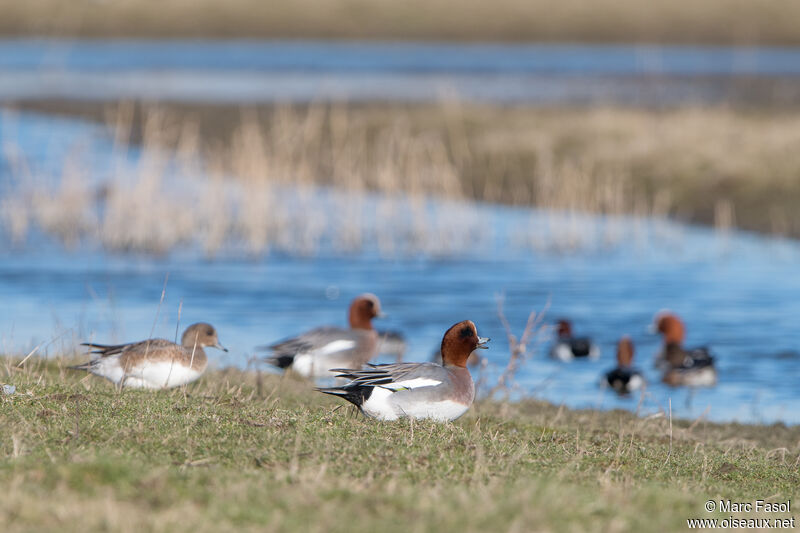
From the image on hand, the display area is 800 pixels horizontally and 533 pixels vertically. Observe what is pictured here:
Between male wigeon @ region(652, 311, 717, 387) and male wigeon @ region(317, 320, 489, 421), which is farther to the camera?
male wigeon @ region(652, 311, 717, 387)

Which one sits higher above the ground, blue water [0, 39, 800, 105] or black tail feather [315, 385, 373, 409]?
blue water [0, 39, 800, 105]

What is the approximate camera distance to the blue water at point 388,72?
47.0m

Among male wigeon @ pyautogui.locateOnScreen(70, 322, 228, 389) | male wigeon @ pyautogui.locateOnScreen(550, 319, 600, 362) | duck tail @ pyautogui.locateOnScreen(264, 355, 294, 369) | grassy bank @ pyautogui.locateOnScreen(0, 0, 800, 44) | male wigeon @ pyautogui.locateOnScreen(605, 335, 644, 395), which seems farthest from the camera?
grassy bank @ pyautogui.locateOnScreen(0, 0, 800, 44)

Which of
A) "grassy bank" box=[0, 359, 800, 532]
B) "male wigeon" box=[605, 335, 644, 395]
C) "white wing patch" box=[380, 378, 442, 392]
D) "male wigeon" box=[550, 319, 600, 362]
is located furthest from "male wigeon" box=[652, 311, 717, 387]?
"white wing patch" box=[380, 378, 442, 392]

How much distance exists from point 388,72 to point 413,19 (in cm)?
2433

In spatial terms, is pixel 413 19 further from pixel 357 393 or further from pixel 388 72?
pixel 357 393

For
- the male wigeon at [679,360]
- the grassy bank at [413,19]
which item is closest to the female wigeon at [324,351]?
the male wigeon at [679,360]

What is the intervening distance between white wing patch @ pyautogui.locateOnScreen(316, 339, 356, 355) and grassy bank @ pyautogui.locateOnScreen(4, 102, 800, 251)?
855 centimetres

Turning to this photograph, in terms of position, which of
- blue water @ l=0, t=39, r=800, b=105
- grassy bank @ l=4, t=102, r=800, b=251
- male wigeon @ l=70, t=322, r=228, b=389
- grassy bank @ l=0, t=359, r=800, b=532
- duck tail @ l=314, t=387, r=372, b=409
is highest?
blue water @ l=0, t=39, r=800, b=105

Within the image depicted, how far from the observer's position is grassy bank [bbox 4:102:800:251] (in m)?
22.1

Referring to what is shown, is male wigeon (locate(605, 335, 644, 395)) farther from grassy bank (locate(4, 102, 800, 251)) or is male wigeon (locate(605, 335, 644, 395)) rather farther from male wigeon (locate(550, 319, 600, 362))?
grassy bank (locate(4, 102, 800, 251))

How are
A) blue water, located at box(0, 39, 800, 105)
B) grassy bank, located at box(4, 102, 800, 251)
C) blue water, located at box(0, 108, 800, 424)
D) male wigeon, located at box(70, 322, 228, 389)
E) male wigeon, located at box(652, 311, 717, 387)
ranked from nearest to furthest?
male wigeon, located at box(70, 322, 228, 389), male wigeon, located at box(652, 311, 717, 387), blue water, located at box(0, 108, 800, 424), grassy bank, located at box(4, 102, 800, 251), blue water, located at box(0, 39, 800, 105)

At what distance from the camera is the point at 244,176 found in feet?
72.4

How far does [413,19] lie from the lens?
268ft
